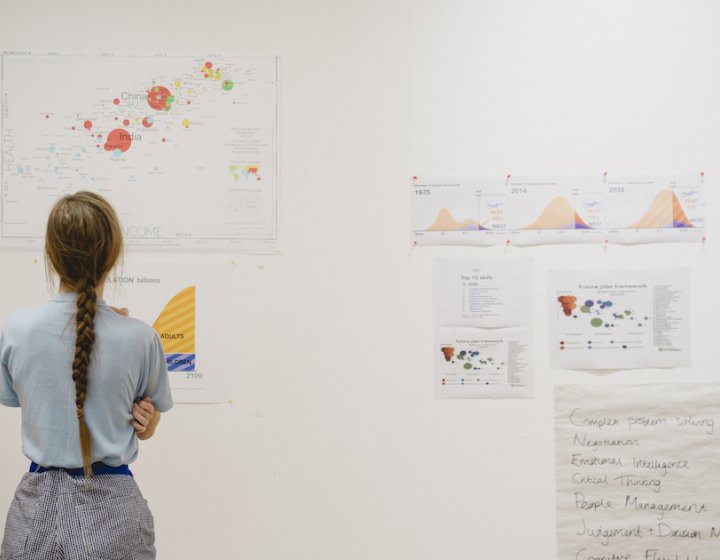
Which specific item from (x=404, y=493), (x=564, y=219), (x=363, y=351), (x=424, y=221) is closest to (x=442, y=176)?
(x=424, y=221)

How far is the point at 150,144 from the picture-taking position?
1876mm

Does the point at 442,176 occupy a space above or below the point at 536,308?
above

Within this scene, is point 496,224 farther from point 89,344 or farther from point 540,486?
point 89,344

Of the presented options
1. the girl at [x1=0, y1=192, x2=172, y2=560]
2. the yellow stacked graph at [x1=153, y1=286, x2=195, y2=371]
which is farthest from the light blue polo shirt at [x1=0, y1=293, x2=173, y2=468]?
the yellow stacked graph at [x1=153, y1=286, x2=195, y2=371]

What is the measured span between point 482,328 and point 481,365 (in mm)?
110

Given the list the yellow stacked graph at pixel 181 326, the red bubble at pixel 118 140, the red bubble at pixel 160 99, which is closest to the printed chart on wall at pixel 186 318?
the yellow stacked graph at pixel 181 326

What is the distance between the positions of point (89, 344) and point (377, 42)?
3.99 feet

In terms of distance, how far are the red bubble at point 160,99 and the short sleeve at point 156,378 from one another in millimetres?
841

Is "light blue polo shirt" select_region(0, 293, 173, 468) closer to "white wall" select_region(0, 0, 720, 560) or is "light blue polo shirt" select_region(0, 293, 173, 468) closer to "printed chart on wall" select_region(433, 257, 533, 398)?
"white wall" select_region(0, 0, 720, 560)

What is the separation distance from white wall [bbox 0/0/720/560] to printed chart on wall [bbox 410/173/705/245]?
0.04 m

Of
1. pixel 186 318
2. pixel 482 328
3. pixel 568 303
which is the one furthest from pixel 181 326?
pixel 568 303

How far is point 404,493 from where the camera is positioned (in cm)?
187

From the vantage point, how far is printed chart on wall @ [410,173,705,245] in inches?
74.7

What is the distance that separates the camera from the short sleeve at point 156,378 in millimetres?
1308
